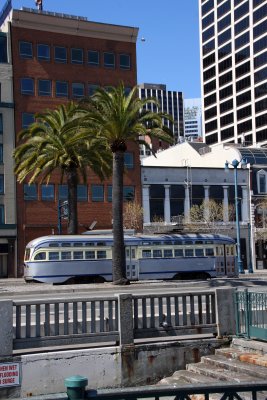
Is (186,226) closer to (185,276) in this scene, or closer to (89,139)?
(185,276)

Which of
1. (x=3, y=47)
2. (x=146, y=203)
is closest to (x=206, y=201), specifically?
(x=146, y=203)

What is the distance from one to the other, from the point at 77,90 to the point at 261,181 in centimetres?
2225

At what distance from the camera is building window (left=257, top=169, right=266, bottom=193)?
68.0 meters

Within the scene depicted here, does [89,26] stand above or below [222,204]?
above

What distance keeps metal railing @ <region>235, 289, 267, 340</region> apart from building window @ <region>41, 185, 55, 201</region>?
159 ft

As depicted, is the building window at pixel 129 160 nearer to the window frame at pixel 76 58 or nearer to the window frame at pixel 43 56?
the window frame at pixel 76 58

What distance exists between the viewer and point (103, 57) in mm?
65688

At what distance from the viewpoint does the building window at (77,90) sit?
63750 millimetres

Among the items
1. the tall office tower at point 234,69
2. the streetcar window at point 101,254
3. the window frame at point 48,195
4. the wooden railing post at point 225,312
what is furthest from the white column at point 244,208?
the wooden railing post at point 225,312

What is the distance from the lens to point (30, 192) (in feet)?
196

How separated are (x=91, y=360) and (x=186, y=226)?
4854 cm

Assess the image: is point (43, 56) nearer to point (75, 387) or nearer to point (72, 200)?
point (72, 200)

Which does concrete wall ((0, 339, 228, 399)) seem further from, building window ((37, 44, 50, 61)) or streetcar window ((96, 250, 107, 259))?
building window ((37, 44, 50, 61))

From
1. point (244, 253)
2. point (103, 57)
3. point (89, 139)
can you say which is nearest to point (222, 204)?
point (244, 253)
